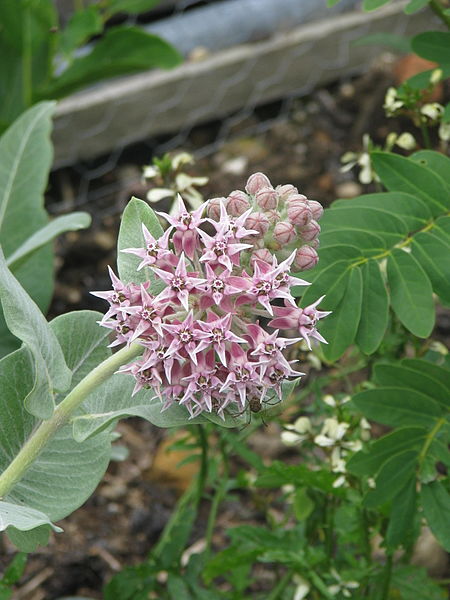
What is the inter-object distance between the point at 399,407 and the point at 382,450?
7 centimetres

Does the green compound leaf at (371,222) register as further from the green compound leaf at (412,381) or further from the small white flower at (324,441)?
the small white flower at (324,441)

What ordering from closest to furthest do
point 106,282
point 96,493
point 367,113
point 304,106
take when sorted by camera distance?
point 96,493 → point 106,282 → point 367,113 → point 304,106

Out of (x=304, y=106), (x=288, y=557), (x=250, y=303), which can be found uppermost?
(x=250, y=303)

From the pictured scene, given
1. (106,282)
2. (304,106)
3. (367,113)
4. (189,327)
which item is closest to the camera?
(189,327)

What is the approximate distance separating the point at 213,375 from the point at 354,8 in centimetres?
302

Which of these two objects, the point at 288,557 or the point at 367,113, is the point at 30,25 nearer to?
the point at 367,113

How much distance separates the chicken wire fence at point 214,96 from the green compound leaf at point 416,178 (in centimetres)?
195

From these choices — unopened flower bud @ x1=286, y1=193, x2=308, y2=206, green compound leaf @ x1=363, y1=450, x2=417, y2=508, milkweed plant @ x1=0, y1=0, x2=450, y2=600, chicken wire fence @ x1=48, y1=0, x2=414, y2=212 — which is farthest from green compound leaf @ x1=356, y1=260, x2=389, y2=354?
chicken wire fence @ x1=48, y1=0, x2=414, y2=212

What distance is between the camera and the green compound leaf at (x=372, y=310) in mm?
1365

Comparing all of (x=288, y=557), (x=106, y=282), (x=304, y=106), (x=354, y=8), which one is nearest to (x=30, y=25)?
(x=106, y=282)

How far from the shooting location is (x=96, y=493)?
2.44m

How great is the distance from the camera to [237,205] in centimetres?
109

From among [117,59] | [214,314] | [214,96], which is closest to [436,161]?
[214,314]

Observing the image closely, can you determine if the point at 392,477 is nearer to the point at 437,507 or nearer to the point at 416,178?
the point at 437,507
